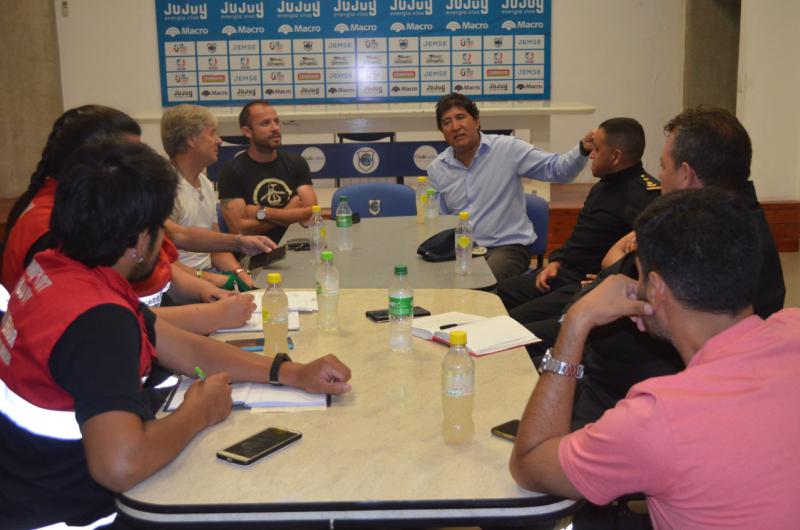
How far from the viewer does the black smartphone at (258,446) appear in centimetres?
152

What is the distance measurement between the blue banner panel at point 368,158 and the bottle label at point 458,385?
504 centimetres

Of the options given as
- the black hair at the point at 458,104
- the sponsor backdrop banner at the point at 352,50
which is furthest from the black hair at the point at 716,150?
the sponsor backdrop banner at the point at 352,50

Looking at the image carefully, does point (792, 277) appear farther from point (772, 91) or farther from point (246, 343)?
point (246, 343)

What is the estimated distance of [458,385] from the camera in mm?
1643

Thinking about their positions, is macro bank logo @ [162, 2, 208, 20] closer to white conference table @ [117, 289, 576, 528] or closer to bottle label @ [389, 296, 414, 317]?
bottle label @ [389, 296, 414, 317]

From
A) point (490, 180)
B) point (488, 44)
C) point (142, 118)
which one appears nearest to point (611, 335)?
point (490, 180)

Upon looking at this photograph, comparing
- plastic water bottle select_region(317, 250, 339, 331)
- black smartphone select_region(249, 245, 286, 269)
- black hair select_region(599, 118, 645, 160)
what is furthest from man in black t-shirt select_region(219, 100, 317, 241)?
plastic water bottle select_region(317, 250, 339, 331)

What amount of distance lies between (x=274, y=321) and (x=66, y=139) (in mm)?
880

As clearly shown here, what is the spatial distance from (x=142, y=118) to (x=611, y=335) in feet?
18.4

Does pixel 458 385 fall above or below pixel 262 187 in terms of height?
below

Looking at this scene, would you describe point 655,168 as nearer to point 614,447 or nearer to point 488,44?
point 488,44

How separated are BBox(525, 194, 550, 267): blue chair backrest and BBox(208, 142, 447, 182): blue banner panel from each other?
7.47 ft

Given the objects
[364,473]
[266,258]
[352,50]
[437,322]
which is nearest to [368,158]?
[352,50]

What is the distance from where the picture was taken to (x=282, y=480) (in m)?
1.45
